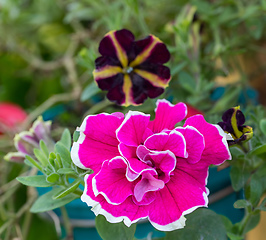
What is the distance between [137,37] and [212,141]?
1.42 feet

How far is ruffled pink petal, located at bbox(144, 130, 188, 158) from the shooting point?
22 cm

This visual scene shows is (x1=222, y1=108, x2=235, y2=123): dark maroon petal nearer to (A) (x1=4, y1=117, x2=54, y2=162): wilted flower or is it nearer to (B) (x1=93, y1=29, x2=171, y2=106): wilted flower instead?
(B) (x1=93, y1=29, x2=171, y2=106): wilted flower

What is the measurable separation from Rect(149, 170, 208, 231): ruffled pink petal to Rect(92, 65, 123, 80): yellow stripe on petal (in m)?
0.13

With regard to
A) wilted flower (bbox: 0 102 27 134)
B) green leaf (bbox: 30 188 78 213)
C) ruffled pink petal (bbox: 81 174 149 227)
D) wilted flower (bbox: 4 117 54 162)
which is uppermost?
ruffled pink petal (bbox: 81 174 149 227)

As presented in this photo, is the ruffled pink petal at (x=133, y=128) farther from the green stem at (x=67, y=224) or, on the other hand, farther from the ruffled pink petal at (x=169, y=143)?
the green stem at (x=67, y=224)

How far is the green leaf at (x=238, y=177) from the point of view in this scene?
30 cm

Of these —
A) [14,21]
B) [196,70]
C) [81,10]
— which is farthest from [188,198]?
[14,21]

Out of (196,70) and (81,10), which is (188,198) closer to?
(196,70)

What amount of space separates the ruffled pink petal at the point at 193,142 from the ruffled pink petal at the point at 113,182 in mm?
47

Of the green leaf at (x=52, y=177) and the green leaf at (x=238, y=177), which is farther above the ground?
the green leaf at (x=52, y=177)

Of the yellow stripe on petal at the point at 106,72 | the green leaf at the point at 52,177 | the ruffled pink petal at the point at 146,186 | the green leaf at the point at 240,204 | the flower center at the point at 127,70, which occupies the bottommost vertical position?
the green leaf at the point at 240,204

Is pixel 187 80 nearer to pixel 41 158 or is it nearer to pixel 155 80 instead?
pixel 155 80

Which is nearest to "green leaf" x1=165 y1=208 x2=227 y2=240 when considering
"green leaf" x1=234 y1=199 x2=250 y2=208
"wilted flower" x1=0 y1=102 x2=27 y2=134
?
"green leaf" x1=234 y1=199 x2=250 y2=208

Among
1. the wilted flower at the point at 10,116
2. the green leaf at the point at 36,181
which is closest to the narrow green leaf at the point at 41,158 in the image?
the green leaf at the point at 36,181
